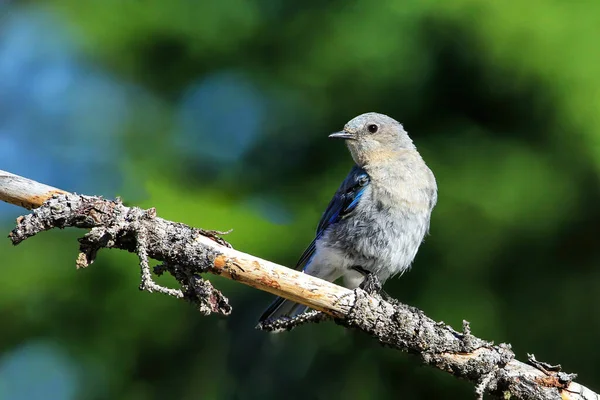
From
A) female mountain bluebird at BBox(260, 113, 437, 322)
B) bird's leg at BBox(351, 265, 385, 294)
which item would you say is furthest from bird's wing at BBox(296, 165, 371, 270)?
bird's leg at BBox(351, 265, 385, 294)

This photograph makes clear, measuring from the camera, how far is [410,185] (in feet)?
15.4

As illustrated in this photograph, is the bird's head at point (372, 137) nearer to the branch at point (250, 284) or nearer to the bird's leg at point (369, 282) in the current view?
the bird's leg at point (369, 282)

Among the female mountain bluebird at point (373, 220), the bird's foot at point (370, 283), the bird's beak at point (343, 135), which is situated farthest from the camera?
the bird's beak at point (343, 135)

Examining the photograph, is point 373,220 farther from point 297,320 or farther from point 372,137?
point 297,320

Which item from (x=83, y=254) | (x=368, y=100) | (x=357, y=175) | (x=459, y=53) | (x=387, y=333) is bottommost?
(x=83, y=254)

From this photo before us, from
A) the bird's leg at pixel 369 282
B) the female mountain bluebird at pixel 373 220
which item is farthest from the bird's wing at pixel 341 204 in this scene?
the bird's leg at pixel 369 282

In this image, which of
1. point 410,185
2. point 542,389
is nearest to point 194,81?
point 410,185

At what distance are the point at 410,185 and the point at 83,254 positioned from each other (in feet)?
7.40

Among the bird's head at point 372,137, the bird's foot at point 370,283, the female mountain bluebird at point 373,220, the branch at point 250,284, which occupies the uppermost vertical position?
the bird's head at point 372,137

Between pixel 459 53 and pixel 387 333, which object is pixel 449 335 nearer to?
pixel 387 333

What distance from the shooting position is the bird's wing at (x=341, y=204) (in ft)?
15.4

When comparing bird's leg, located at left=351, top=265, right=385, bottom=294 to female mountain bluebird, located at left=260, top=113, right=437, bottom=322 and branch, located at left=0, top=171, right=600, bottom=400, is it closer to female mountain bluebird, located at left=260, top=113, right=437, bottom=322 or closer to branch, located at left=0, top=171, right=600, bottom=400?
female mountain bluebird, located at left=260, top=113, right=437, bottom=322

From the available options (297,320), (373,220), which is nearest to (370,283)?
(373,220)

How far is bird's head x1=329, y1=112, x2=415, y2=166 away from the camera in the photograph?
4.97m
